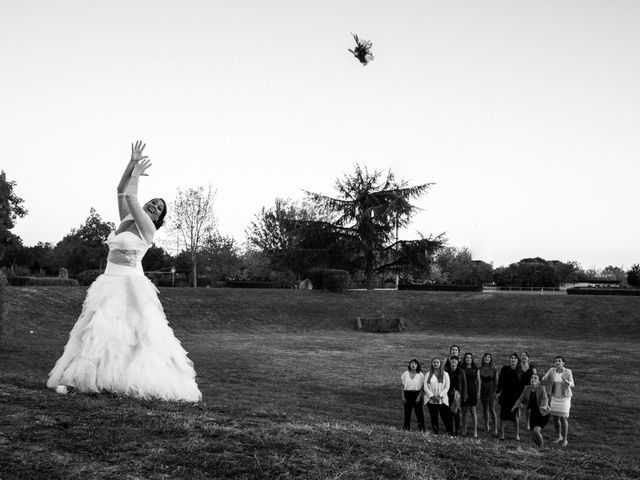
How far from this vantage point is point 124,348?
720cm

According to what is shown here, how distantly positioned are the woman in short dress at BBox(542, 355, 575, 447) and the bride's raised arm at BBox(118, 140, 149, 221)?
8722 mm

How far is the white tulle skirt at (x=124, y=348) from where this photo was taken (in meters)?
7.07

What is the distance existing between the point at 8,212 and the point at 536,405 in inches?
2348

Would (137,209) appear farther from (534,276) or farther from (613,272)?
(613,272)

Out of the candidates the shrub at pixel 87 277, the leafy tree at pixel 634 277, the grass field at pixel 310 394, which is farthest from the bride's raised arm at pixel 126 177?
the leafy tree at pixel 634 277

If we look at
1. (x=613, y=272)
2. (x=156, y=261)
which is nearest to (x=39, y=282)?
(x=156, y=261)

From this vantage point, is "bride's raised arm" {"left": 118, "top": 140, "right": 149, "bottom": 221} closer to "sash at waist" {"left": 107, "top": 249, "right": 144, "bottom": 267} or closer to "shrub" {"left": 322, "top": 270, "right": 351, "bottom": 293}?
"sash at waist" {"left": 107, "top": 249, "right": 144, "bottom": 267}

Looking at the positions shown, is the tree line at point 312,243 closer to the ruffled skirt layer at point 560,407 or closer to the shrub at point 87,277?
the shrub at point 87,277

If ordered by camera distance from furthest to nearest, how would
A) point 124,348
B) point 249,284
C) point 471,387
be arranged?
point 249,284, point 471,387, point 124,348

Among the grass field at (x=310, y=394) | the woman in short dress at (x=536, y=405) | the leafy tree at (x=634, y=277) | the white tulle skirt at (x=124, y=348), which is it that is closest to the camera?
the grass field at (x=310, y=394)

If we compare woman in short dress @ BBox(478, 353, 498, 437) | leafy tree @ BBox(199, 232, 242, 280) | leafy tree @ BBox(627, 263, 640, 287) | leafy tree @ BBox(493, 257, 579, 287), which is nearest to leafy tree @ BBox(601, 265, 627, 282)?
leafy tree @ BBox(493, 257, 579, 287)

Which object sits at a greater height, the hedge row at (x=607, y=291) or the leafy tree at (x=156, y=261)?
the leafy tree at (x=156, y=261)

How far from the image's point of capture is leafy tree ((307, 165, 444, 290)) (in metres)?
49.1

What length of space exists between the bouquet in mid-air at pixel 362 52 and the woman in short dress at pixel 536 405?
31.9 ft
